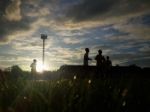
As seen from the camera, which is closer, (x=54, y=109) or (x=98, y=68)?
(x=54, y=109)

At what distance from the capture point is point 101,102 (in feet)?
9.20

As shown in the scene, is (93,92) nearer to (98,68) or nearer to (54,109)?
(54,109)

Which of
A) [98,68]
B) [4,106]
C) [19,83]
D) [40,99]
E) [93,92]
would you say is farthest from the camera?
[98,68]

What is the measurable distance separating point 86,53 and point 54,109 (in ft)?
52.1

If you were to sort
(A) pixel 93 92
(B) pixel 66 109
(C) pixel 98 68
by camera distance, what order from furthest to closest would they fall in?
(C) pixel 98 68 < (A) pixel 93 92 < (B) pixel 66 109

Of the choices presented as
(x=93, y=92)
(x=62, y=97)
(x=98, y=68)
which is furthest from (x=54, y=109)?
(x=98, y=68)

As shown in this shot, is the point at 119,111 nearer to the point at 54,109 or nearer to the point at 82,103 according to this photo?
the point at 82,103

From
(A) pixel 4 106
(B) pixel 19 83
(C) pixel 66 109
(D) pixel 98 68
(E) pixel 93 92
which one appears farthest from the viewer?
(D) pixel 98 68

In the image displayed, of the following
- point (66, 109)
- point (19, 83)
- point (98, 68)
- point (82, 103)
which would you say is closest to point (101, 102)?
point (82, 103)

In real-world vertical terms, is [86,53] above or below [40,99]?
above

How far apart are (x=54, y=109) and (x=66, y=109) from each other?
115 mm

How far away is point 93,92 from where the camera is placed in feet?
9.96

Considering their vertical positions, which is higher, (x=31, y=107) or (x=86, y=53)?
(x=86, y=53)

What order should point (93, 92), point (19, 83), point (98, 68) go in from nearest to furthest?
point (93, 92), point (19, 83), point (98, 68)
